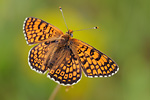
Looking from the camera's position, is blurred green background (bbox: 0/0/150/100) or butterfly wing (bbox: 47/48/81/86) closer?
butterfly wing (bbox: 47/48/81/86)

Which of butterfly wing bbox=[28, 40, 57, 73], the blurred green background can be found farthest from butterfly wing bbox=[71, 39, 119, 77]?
the blurred green background

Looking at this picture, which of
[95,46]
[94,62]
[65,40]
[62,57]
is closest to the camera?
[94,62]

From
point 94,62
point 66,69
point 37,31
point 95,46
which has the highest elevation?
point 37,31

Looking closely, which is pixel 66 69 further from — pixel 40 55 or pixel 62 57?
pixel 40 55

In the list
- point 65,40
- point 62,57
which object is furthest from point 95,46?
point 62,57

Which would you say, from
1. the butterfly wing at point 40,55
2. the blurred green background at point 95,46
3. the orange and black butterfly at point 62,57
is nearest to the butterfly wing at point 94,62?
the orange and black butterfly at point 62,57

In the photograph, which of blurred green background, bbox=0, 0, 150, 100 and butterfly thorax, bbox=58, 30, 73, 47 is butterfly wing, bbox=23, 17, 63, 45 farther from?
blurred green background, bbox=0, 0, 150, 100
